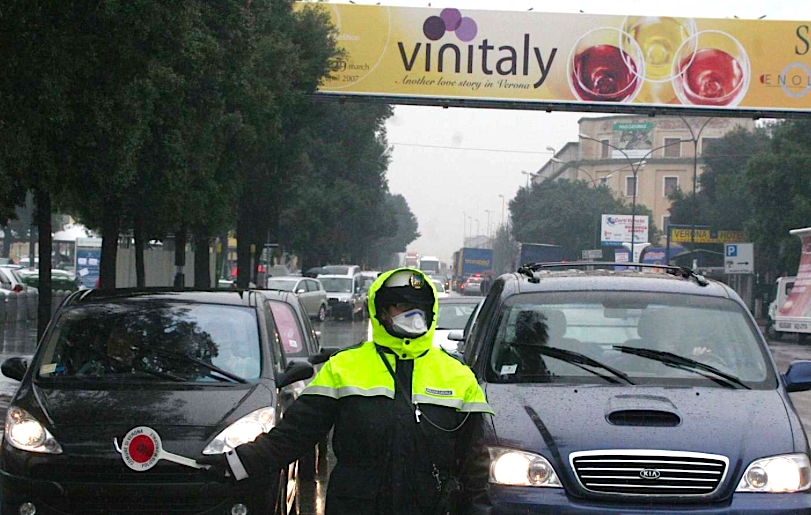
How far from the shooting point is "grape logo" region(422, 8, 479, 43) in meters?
35.0

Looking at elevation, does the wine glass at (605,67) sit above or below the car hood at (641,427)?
above

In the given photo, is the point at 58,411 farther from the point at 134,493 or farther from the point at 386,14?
the point at 386,14

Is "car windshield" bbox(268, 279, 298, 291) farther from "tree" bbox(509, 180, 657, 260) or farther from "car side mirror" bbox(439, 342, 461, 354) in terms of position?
"tree" bbox(509, 180, 657, 260)

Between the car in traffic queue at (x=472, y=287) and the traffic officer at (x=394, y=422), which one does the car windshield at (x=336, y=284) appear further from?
the traffic officer at (x=394, y=422)

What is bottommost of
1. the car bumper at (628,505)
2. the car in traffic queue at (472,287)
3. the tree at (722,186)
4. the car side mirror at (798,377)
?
the car in traffic queue at (472,287)

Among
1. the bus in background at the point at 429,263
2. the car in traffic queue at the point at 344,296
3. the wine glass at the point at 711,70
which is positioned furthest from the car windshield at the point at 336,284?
the bus in background at the point at 429,263

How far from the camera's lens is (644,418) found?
5234 millimetres

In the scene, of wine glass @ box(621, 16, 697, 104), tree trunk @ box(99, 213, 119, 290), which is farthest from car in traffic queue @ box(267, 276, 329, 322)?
tree trunk @ box(99, 213, 119, 290)

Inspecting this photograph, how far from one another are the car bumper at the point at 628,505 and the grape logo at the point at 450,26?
3091 centimetres

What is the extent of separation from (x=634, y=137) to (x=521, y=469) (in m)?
112

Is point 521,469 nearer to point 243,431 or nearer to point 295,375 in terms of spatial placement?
point 243,431

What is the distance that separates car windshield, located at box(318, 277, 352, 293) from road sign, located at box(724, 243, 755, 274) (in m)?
16.9

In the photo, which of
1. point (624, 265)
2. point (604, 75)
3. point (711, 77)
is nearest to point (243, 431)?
point (624, 265)

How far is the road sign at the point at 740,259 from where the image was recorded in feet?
158
